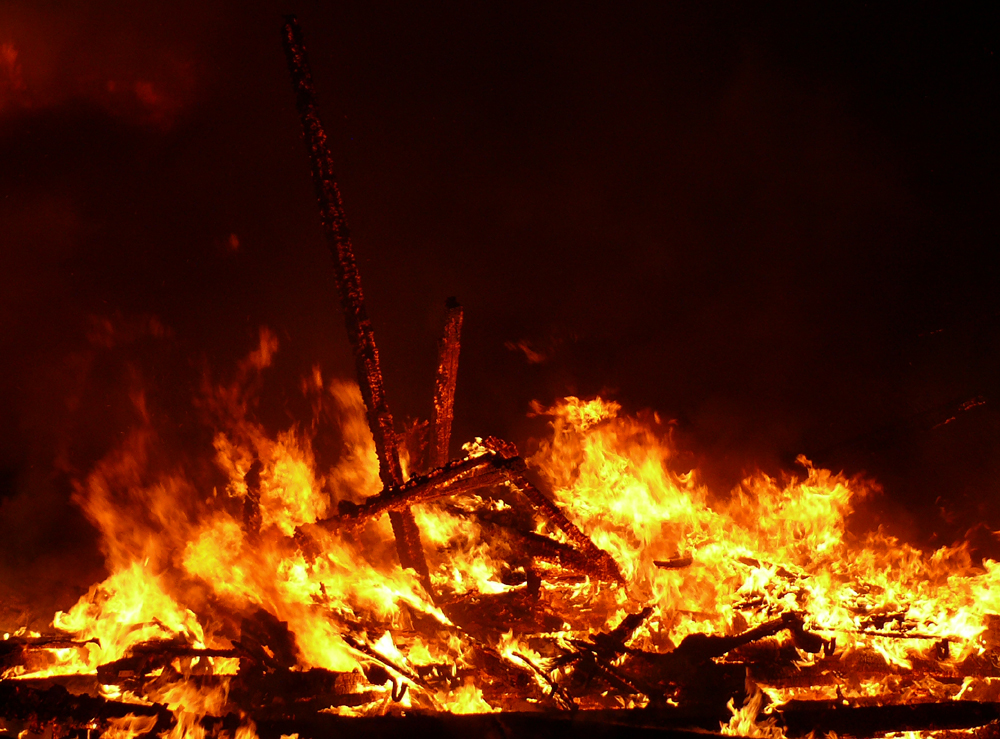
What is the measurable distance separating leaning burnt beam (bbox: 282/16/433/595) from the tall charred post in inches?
20.9

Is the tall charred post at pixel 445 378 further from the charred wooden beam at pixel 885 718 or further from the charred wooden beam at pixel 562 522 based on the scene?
the charred wooden beam at pixel 885 718

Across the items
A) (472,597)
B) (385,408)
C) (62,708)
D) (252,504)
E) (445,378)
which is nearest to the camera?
(62,708)

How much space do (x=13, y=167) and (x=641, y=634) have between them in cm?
782

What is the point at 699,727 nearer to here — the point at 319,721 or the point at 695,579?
the point at 695,579

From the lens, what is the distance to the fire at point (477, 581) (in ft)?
14.3

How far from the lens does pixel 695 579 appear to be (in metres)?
5.34

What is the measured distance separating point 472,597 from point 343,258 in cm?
328

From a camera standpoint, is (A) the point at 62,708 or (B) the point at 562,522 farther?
(B) the point at 562,522

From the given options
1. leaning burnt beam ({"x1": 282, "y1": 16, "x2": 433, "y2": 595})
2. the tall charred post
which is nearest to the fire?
the tall charred post

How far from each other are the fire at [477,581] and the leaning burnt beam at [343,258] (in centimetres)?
80

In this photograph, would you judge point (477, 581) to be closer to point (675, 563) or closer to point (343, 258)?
point (675, 563)

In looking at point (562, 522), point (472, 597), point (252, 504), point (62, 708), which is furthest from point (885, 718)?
point (62, 708)

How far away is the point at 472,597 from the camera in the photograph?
5203mm

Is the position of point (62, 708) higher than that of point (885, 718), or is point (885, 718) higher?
point (62, 708)
